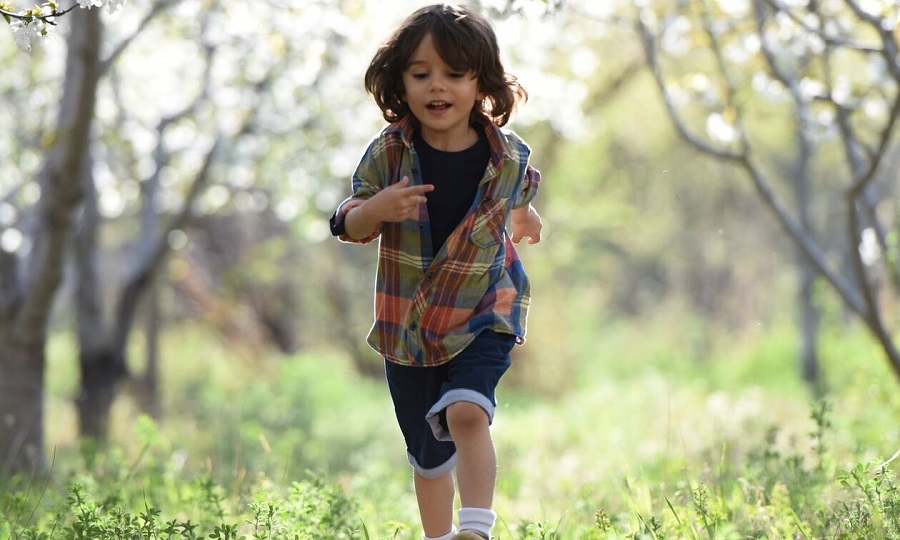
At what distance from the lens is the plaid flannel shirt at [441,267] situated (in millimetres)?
3141

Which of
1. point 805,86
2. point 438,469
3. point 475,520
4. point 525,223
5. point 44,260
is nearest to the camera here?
point 475,520

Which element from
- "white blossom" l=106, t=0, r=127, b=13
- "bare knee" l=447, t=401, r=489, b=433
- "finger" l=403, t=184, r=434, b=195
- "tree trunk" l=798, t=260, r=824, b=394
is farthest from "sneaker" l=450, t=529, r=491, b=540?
"tree trunk" l=798, t=260, r=824, b=394

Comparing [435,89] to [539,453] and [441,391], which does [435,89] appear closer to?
[441,391]

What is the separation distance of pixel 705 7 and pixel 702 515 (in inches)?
161

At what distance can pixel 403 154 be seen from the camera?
3.22 meters

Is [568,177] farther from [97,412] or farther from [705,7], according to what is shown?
[705,7]

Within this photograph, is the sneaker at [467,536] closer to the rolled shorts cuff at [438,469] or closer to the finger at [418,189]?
the rolled shorts cuff at [438,469]

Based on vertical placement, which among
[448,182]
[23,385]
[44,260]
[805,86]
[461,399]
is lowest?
[461,399]

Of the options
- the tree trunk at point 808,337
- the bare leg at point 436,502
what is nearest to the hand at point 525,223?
the bare leg at point 436,502

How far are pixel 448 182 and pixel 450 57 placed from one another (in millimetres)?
343

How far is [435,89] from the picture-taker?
10.3 feet

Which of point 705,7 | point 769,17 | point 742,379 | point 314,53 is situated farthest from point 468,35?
point 742,379

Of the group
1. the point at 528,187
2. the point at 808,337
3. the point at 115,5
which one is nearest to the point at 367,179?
the point at 528,187

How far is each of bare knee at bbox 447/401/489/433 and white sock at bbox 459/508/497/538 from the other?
0.21m
